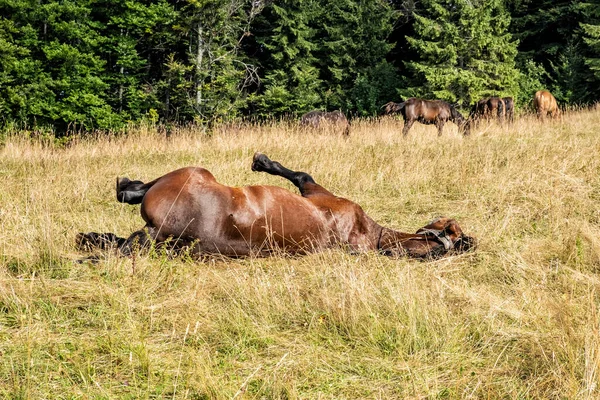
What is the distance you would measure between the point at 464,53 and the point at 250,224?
955 inches

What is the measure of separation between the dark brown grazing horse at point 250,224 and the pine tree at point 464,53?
71.2ft

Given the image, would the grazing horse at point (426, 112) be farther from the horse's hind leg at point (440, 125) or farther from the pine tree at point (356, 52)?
the pine tree at point (356, 52)

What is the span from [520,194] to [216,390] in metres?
4.93

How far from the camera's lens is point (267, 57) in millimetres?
31984

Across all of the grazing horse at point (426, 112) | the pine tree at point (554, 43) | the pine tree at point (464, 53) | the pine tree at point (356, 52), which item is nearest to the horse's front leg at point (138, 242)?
the grazing horse at point (426, 112)

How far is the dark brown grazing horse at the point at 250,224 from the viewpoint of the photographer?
12.5 feet

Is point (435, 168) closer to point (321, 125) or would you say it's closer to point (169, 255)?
point (169, 255)

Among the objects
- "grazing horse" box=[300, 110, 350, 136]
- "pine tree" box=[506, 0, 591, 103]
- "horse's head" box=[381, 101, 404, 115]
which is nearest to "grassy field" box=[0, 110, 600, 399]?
"grazing horse" box=[300, 110, 350, 136]

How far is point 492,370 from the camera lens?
2.41m

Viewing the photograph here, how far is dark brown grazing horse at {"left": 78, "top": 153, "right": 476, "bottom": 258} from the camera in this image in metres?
3.81

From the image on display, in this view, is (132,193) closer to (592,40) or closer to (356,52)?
(592,40)

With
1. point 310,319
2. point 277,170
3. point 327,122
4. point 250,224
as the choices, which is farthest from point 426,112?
point 310,319

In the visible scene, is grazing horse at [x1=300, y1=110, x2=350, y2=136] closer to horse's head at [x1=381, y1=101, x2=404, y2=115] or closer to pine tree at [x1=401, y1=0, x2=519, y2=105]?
horse's head at [x1=381, y1=101, x2=404, y2=115]

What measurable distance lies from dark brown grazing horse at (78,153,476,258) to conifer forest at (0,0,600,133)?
14159 mm
